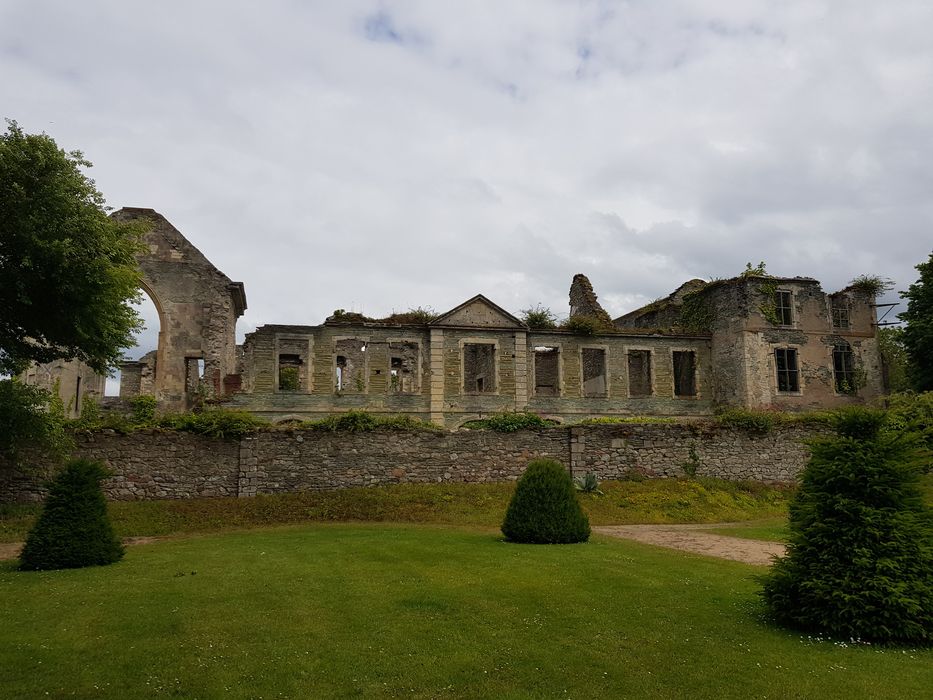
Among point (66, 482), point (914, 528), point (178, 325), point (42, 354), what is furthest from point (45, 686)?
point (178, 325)

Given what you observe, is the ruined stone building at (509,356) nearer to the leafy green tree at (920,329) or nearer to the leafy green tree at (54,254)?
the leafy green tree at (920,329)

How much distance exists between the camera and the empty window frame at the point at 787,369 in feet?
109

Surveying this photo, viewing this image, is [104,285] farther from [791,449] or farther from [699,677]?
[791,449]

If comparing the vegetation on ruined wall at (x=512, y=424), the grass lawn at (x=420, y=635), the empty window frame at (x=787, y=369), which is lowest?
the grass lawn at (x=420, y=635)

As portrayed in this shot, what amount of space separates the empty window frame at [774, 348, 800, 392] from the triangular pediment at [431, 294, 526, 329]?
12.3 metres

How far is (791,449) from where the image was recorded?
80.3 ft

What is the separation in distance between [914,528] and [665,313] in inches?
1221

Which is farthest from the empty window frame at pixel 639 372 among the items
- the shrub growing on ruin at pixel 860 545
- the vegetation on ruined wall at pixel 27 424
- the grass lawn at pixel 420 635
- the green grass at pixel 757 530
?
the shrub growing on ruin at pixel 860 545

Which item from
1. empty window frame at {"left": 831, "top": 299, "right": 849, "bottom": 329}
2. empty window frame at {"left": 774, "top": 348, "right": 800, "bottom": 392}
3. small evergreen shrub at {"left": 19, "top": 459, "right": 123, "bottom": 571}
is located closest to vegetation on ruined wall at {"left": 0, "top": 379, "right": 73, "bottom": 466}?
small evergreen shrub at {"left": 19, "top": 459, "right": 123, "bottom": 571}

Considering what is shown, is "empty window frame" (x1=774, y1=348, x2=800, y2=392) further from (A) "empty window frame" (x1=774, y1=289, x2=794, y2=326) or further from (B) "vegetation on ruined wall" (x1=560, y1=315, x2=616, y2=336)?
(B) "vegetation on ruined wall" (x1=560, y1=315, x2=616, y2=336)

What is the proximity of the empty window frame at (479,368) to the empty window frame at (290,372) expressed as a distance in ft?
24.1

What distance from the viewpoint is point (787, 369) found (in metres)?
33.5

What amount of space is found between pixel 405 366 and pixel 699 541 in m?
18.8

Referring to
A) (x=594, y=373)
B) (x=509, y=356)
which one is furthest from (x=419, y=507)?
(x=594, y=373)
